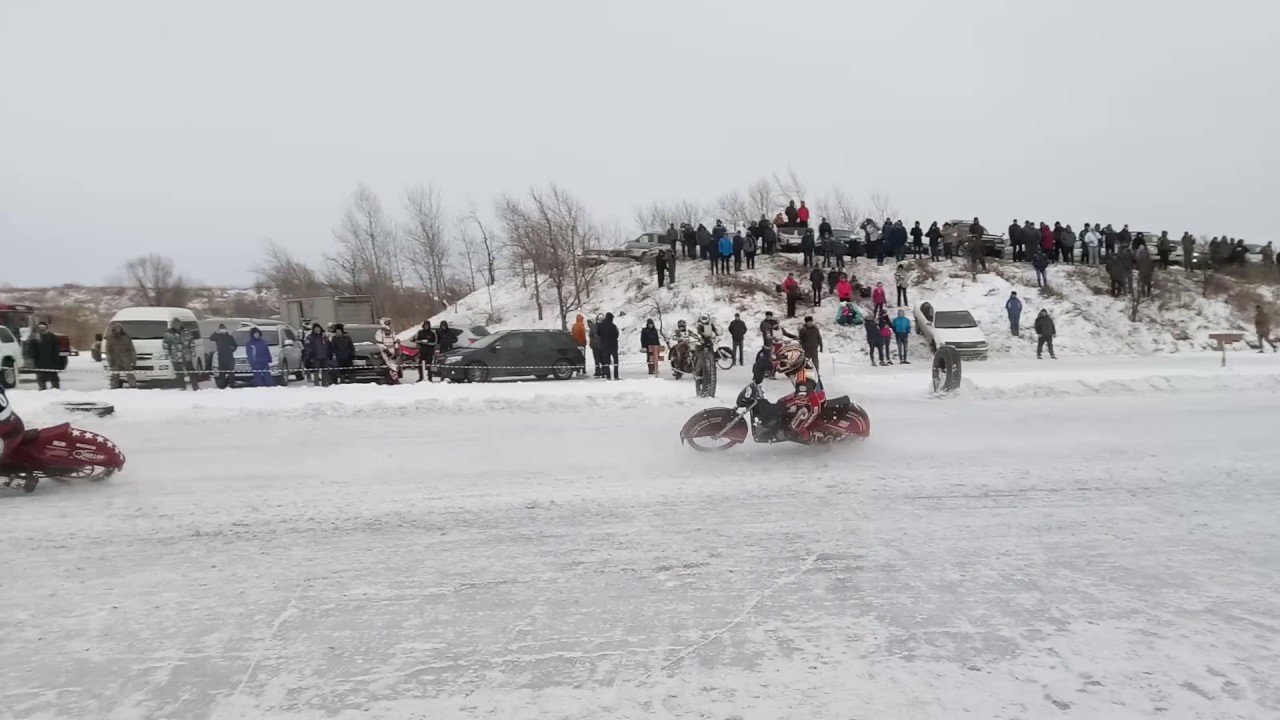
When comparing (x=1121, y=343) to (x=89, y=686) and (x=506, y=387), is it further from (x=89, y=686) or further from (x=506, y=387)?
(x=89, y=686)

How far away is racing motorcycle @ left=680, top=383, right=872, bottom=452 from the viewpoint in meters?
8.33

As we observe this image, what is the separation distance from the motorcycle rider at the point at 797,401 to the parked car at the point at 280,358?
475 inches

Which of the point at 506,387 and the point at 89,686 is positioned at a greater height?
the point at 506,387

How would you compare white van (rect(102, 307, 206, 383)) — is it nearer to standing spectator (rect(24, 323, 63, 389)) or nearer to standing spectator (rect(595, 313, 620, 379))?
standing spectator (rect(24, 323, 63, 389))

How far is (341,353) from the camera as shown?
52.4ft

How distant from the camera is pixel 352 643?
4117 millimetres

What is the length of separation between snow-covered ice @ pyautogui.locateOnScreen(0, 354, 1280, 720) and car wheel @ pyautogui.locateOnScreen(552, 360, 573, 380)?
897 centimetres

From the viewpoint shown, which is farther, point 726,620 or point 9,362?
point 9,362

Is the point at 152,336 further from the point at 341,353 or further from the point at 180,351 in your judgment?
the point at 341,353

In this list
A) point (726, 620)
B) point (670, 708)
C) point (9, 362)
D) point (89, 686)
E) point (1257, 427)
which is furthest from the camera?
point (9, 362)

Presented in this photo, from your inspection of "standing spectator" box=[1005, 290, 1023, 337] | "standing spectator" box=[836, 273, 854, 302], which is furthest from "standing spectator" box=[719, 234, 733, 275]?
"standing spectator" box=[1005, 290, 1023, 337]

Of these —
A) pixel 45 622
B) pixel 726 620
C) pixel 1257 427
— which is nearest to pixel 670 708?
pixel 726 620

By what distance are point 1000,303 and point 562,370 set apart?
1806 cm

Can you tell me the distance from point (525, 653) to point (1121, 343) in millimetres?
27765
